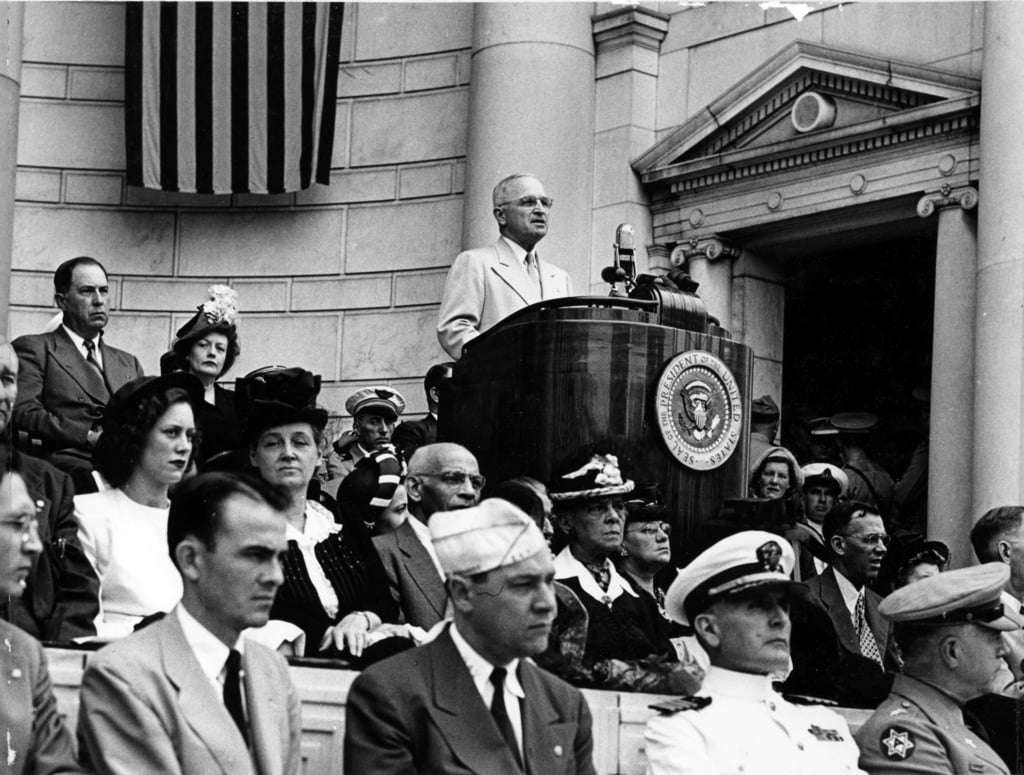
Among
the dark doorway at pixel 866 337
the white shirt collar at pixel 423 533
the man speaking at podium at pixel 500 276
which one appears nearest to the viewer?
the white shirt collar at pixel 423 533

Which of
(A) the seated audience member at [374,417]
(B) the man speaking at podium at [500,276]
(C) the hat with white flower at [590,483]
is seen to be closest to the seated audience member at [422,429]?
(B) the man speaking at podium at [500,276]

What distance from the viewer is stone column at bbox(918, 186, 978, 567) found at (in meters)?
11.5

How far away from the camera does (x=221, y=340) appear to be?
8.04m

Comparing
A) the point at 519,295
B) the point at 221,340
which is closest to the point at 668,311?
the point at 519,295

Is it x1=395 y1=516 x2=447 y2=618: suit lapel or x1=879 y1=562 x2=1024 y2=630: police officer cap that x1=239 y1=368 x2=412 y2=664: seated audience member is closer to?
x1=395 y1=516 x2=447 y2=618: suit lapel

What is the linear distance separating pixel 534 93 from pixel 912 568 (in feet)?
21.3

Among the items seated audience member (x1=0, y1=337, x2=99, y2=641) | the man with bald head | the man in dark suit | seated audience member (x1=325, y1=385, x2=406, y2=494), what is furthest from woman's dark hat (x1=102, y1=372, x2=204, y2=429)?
seated audience member (x1=325, y1=385, x2=406, y2=494)

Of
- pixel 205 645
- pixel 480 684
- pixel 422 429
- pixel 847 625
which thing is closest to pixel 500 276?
pixel 422 429

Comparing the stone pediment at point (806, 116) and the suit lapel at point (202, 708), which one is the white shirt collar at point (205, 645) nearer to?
the suit lapel at point (202, 708)

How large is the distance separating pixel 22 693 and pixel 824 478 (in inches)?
240

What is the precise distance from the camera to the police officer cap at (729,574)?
549 cm

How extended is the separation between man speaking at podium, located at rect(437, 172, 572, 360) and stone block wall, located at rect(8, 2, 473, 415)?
5.19 m

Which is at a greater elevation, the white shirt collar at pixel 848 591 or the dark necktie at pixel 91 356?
the dark necktie at pixel 91 356

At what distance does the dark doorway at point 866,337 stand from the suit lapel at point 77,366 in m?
5.60
